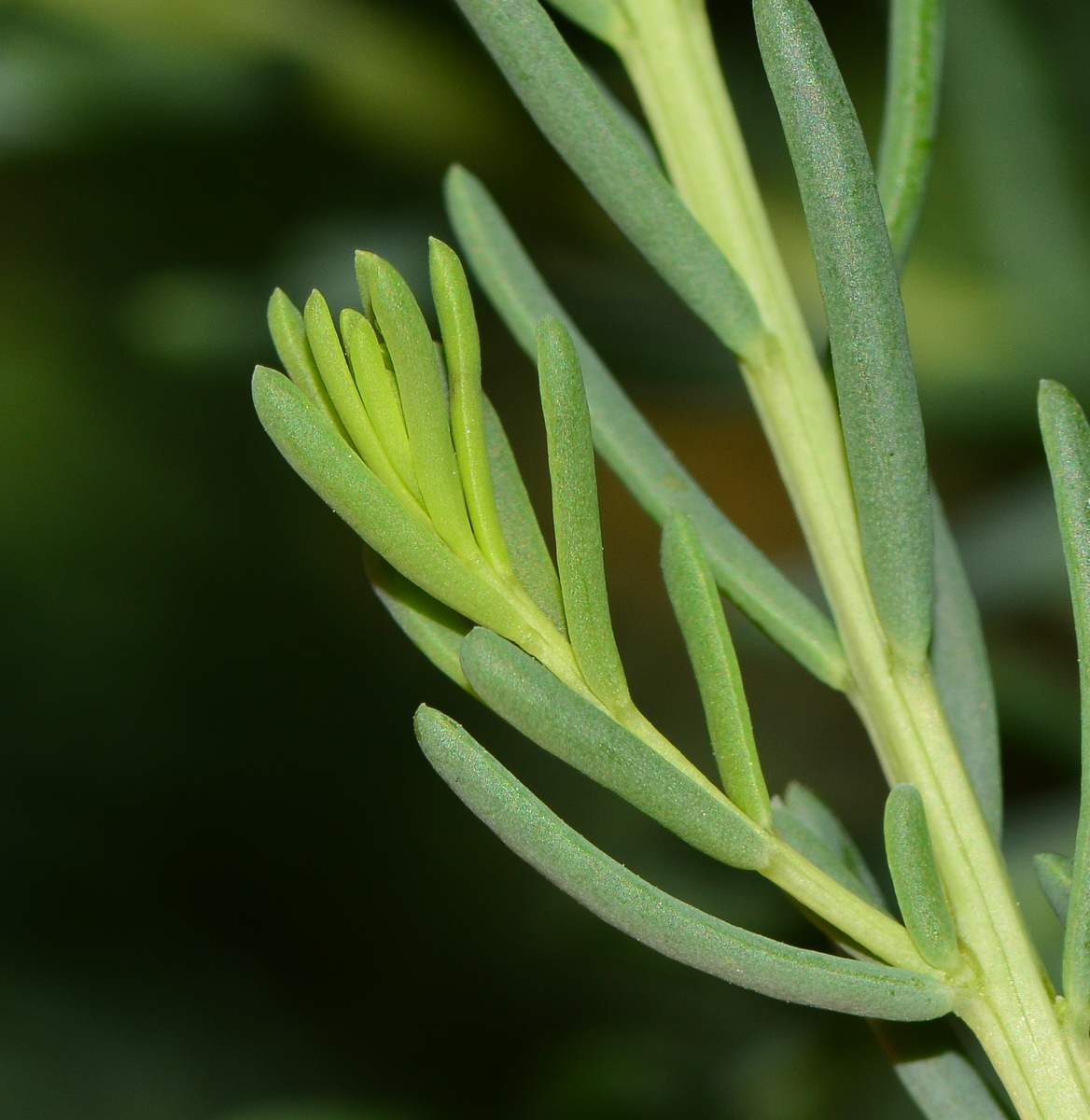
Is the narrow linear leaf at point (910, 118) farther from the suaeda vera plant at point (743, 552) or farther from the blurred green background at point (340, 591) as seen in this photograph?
the blurred green background at point (340, 591)

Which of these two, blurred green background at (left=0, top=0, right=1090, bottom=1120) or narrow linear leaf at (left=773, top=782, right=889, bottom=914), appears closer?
narrow linear leaf at (left=773, top=782, right=889, bottom=914)

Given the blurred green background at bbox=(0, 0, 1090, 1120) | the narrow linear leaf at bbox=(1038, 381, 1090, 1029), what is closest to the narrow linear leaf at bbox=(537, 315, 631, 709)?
the narrow linear leaf at bbox=(1038, 381, 1090, 1029)

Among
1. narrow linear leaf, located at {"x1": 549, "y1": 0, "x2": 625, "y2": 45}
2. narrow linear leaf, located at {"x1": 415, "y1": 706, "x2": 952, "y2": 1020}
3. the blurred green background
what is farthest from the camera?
the blurred green background

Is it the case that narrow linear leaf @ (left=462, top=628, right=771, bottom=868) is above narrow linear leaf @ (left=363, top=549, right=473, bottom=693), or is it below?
below

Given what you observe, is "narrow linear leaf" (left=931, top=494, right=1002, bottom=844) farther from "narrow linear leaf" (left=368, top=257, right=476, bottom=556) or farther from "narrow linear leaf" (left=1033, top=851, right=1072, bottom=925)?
"narrow linear leaf" (left=368, top=257, right=476, bottom=556)

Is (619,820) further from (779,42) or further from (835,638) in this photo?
(779,42)

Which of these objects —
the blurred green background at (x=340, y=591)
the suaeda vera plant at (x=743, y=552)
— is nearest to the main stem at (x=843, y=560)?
the suaeda vera plant at (x=743, y=552)

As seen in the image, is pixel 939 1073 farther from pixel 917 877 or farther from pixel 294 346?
pixel 294 346

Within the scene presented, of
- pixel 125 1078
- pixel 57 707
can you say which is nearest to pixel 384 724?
pixel 57 707
